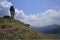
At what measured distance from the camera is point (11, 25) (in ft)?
158

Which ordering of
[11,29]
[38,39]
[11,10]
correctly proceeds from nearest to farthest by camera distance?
[38,39] < [11,29] < [11,10]

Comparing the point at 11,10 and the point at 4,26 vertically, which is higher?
the point at 11,10

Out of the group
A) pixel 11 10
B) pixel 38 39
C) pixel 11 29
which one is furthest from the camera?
pixel 11 10

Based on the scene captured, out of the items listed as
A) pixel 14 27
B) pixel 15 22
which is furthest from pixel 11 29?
pixel 15 22

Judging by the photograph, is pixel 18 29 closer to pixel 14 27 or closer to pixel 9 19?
pixel 14 27

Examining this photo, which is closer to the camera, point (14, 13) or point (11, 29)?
point (11, 29)

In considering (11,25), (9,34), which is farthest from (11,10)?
(9,34)

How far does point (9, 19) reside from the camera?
169ft

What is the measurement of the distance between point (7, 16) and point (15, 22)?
3.36m

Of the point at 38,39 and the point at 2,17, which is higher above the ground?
the point at 2,17

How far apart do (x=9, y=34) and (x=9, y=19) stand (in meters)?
8.47

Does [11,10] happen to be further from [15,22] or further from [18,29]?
[18,29]

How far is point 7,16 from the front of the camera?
5300 cm

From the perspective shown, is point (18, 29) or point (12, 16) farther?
point (12, 16)
